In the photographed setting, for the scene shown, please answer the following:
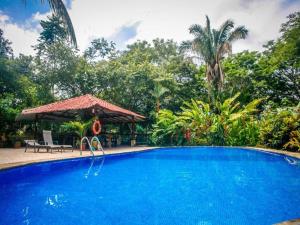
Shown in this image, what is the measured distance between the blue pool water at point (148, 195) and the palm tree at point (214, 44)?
487 inches

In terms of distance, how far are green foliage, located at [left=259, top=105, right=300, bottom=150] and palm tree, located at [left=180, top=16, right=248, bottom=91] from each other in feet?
21.7

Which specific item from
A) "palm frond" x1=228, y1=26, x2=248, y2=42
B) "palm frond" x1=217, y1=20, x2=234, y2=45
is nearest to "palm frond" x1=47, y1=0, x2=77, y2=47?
"palm frond" x1=217, y1=20, x2=234, y2=45

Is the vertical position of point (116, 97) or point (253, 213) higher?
point (116, 97)

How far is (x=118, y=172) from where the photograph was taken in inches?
323

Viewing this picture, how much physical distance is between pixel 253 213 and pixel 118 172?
5.01 m

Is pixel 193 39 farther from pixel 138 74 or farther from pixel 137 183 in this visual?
pixel 137 183

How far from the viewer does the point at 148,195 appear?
5.28 meters

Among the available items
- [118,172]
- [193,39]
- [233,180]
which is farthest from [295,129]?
[193,39]

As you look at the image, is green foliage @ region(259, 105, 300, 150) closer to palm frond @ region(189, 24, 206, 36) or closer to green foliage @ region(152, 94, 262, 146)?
green foliage @ region(152, 94, 262, 146)

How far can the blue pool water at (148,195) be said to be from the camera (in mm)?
3852

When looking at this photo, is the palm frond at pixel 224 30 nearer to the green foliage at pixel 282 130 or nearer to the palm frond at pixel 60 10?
the green foliage at pixel 282 130

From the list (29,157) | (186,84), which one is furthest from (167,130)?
(29,157)

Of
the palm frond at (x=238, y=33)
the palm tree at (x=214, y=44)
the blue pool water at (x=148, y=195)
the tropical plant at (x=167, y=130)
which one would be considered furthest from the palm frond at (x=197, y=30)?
the blue pool water at (x=148, y=195)

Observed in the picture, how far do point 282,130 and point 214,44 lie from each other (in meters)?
10.1
